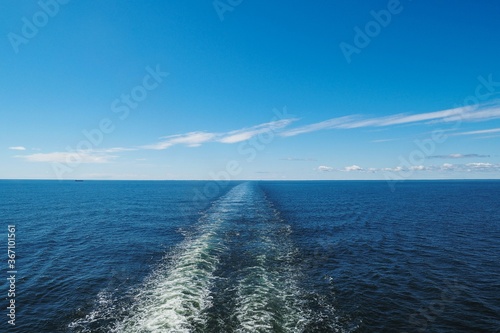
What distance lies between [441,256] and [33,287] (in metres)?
44.5

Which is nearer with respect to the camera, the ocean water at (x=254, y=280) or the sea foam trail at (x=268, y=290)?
the sea foam trail at (x=268, y=290)

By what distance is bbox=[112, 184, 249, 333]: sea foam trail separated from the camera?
18734mm

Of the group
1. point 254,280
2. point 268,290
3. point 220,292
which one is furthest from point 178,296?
point 268,290

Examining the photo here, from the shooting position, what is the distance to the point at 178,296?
2280 centimetres

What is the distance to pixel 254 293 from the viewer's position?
23438mm

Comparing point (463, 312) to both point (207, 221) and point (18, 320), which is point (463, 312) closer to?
point (18, 320)

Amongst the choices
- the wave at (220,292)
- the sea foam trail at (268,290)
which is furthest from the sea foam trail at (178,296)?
the sea foam trail at (268,290)

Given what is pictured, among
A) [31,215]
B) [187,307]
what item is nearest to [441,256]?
[187,307]

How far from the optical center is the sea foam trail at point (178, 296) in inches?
738

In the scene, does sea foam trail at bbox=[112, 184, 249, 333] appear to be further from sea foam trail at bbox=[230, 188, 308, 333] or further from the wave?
sea foam trail at bbox=[230, 188, 308, 333]

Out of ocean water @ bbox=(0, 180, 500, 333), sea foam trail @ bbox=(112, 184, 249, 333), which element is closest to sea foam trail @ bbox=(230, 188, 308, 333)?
ocean water @ bbox=(0, 180, 500, 333)

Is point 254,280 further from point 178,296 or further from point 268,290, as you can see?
point 178,296

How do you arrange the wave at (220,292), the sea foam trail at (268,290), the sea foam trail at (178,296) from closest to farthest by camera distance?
the sea foam trail at (178,296)
the wave at (220,292)
the sea foam trail at (268,290)

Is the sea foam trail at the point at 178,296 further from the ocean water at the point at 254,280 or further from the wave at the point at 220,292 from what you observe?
the ocean water at the point at 254,280
